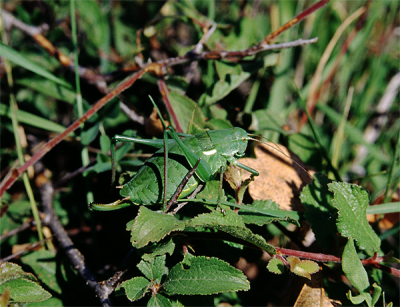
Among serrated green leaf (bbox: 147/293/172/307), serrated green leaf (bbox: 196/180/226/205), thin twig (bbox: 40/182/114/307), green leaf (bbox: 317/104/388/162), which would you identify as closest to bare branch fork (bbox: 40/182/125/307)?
thin twig (bbox: 40/182/114/307)

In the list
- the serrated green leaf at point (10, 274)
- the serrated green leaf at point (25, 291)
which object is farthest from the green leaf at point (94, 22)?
the serrated green leaf at point (25, 291)

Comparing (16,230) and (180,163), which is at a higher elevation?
(180,163)

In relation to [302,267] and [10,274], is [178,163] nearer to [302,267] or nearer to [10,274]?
[302,267]

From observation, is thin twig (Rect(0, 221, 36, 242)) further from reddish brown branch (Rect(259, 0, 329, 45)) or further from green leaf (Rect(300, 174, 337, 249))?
reddish brown branch (Rect(259, 0, 329, 45))

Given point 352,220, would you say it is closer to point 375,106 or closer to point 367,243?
point 367,243

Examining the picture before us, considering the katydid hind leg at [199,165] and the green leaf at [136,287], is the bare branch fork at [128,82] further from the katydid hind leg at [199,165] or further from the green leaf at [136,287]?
the green leaf at [136,287]

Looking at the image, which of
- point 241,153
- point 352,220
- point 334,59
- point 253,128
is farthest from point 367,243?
point 334,59

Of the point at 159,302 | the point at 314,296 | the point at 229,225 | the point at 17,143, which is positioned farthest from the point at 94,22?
the point at 314,296
